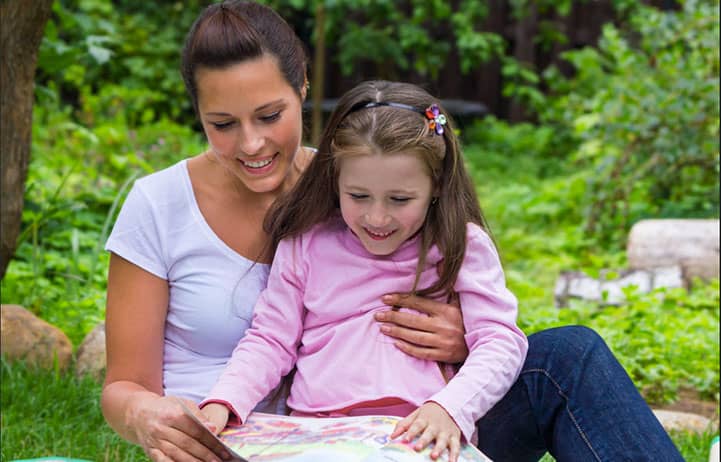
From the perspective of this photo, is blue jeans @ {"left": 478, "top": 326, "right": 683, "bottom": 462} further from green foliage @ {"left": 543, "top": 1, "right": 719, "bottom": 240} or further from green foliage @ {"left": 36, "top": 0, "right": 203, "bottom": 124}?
green foliage @ {"left": 36, "top": 0, "right": 203, "bottom": 124}

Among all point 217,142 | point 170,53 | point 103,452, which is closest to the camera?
point 217,142

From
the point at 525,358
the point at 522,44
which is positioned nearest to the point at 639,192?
the point at 522,44

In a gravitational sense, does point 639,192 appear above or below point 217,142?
below

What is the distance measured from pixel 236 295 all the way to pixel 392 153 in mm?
476

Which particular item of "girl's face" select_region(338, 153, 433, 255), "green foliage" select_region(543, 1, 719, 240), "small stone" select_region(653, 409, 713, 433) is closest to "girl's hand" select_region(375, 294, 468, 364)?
"girl's face" select_region(338, 153, 433, 255)

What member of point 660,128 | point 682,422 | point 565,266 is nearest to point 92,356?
point 682,422

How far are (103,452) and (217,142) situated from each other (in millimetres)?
1063

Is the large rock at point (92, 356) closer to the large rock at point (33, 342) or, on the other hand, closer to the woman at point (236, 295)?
the large rock at point (33, 342)

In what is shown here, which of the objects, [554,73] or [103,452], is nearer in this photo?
[103,452]

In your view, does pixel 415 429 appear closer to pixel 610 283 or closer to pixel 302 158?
pixel 302 158

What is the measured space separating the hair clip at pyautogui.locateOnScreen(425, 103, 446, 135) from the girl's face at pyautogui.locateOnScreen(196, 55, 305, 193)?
Answer: 0.29m

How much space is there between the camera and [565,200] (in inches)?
248

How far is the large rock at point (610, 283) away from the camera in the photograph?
179 inches

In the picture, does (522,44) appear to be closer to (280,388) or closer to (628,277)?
(628,277)
